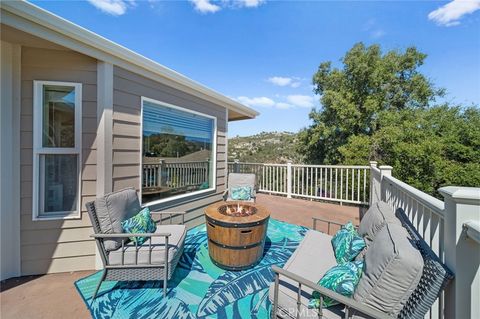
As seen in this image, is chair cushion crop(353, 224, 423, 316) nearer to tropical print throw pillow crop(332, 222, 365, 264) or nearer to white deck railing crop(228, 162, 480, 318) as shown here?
white deck railing crop(228, 162, 480, 318)

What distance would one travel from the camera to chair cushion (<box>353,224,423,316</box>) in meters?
1.12

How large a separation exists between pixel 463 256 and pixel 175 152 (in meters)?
3.77

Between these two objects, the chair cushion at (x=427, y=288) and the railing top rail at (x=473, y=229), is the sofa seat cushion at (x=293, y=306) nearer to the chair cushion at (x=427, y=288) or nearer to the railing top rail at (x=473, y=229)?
the chair cushion at (x=427, y=288)

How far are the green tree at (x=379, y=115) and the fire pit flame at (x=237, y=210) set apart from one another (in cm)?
637

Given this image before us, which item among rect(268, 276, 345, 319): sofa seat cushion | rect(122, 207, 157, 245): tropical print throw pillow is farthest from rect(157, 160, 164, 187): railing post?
rect(268, 276, 345, 319): sofa seat cushion

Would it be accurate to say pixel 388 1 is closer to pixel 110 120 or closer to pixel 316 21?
pixel 316 21

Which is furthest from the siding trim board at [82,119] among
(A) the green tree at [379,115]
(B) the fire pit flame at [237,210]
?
(A) the green tree at [379,115]

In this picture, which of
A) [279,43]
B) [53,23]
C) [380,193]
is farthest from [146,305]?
[279,43]

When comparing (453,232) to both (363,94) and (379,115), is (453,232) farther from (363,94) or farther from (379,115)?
(363,94)

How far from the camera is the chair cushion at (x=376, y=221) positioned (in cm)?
181

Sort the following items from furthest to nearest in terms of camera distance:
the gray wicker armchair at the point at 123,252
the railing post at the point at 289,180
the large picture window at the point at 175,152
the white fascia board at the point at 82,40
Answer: the railing post at the point at 289,180 → the large picture window at the point at 175,152 → the gray wicker armchair at the point at 123,252 → the white fascia board at the point at 82,40

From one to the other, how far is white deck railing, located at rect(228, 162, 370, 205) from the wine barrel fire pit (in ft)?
11.8

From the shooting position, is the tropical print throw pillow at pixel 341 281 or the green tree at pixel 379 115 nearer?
the tropical print throw pillow at pixel 341 281

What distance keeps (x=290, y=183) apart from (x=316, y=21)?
4674 millimetres
